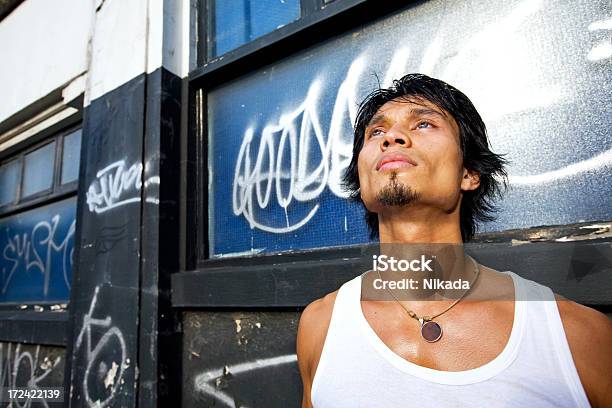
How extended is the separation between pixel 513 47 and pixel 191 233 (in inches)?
78.3

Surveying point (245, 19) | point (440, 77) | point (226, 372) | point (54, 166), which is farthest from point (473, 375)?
point (54, 166)

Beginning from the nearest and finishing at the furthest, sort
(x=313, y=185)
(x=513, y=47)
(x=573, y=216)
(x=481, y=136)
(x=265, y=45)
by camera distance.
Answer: (x=481, y=136), (x=573, y=216), (x=513, y=47), (x=313, y=185), (x=265, y=45)

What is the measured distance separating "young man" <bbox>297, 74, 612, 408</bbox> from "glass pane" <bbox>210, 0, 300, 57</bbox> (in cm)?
136

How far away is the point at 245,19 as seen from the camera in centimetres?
256

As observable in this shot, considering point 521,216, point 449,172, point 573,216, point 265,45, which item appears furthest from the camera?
point 265,45

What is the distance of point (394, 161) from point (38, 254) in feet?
12.7

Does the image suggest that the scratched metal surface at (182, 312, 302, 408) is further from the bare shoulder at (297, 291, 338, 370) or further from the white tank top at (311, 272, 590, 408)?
the white tank top at (311, 272, 590, 408)

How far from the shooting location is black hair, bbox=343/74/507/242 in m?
1.28

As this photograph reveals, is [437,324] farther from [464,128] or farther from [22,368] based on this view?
[22,368]

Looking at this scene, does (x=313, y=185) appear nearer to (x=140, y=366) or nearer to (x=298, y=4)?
(x=298, y=4)

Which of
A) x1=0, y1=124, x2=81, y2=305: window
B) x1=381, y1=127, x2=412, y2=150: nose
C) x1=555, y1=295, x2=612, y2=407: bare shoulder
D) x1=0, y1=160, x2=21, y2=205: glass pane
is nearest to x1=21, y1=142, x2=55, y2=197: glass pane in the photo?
x1=0, y1=124, x2=81, y2=305: window

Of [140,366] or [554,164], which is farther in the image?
[140,366]

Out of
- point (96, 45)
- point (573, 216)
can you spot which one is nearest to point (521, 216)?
→ point (573, 216)

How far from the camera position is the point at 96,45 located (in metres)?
2.90
